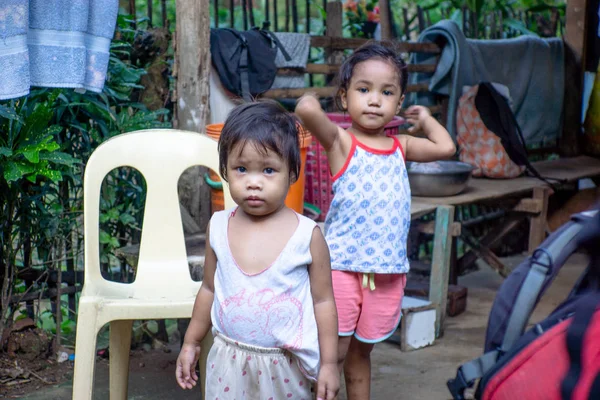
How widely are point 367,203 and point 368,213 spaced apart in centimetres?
3

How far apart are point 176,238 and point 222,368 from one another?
1.08m

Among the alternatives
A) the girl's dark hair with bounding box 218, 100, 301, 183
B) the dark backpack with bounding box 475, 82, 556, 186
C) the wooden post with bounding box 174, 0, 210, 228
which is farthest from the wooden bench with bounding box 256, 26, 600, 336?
the girl's dark hair with bounding box 218, 100, 301, 183

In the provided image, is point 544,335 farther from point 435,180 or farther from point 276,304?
point 435,180

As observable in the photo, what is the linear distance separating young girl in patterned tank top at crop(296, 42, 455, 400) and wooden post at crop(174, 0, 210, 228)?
3.79ft

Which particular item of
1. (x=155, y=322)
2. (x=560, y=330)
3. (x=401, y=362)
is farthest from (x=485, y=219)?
(x=560, y=330)

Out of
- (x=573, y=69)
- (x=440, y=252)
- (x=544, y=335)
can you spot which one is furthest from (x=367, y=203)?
(x=573, y=69)

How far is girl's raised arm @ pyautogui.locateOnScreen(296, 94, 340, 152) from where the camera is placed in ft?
8.21

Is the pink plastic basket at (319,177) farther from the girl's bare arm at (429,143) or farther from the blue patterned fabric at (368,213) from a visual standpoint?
the blue patterned fabric at (368,213)

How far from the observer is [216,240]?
211cm

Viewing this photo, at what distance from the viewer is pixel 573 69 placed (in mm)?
6434

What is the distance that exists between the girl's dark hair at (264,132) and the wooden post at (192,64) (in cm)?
163

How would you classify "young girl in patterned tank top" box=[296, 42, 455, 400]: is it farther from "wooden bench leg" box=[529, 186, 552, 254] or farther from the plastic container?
"wooden bench leg" box=[529, 186, 552, 254]

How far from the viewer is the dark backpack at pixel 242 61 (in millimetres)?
3830

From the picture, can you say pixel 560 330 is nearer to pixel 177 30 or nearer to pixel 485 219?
pixel 177 30
